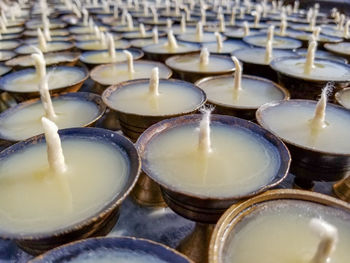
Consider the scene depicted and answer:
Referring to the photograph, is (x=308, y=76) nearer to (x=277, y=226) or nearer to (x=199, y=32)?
(x=277, y=226)

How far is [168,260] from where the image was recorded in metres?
1.06

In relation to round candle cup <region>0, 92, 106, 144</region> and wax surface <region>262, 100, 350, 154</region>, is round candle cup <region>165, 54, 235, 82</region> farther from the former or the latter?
round candle cup <region>0, 92, 106, 144</region>

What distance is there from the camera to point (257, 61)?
356cm

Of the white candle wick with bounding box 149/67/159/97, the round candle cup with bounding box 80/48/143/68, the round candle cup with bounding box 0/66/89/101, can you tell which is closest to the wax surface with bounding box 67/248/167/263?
the white candle wick with bounding box 149/67/159/97

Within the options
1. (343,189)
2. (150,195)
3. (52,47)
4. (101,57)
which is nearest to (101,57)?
(101,57)

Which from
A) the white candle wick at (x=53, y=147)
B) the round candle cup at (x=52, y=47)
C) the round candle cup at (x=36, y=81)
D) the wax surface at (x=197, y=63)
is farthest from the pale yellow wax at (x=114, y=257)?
the round candle cup at (x=52, y=47)

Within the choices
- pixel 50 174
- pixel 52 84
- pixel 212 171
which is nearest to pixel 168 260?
pixel 212 171

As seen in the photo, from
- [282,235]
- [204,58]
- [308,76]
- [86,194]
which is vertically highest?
[204,58]

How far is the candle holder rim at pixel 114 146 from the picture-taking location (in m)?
1.15

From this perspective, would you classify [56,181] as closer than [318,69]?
Yes

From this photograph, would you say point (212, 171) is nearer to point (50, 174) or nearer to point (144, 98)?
point (50, 174)

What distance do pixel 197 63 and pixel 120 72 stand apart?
927 millimetres

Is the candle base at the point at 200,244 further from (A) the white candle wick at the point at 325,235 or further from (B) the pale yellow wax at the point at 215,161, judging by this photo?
(A) the white candle wick at the point at 325,235

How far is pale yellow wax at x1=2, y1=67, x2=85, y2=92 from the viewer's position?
2.84 metres
